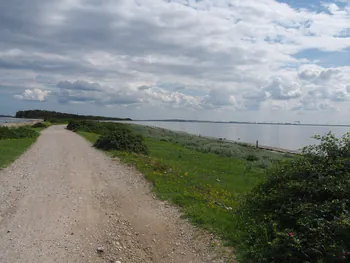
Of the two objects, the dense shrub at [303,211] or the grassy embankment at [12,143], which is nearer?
the dense shrub at [303,211]

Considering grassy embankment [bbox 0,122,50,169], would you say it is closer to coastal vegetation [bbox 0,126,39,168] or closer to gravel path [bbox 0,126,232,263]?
coastal vegetation [bbox 0,126,39,168]

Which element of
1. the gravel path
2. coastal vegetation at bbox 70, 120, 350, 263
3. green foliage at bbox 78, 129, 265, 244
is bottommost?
the gravel path

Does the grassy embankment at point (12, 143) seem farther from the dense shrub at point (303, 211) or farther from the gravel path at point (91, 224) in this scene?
the dense shrub at point (303, 211)

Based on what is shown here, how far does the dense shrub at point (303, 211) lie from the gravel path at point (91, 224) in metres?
0.84

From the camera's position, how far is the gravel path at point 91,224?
18.9ft

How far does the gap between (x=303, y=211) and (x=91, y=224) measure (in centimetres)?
439

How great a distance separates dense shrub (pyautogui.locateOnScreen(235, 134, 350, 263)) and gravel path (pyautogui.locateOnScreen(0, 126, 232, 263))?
835mm

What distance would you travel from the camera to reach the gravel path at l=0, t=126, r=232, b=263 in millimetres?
5746

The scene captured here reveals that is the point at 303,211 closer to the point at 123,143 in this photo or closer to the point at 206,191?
the point at 206,191

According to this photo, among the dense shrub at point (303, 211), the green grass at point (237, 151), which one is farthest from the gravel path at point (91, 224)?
the green grass at point (237, 151)

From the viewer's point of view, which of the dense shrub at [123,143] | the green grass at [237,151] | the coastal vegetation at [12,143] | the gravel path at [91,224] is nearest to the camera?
the gravel path at [91,224]

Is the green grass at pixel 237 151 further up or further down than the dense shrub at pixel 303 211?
further down

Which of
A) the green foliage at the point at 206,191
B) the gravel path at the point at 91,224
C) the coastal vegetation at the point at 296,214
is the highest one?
the coastal vegetation at the point at 296,214

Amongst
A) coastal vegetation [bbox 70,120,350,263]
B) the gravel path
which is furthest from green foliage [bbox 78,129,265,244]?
the gravel path
